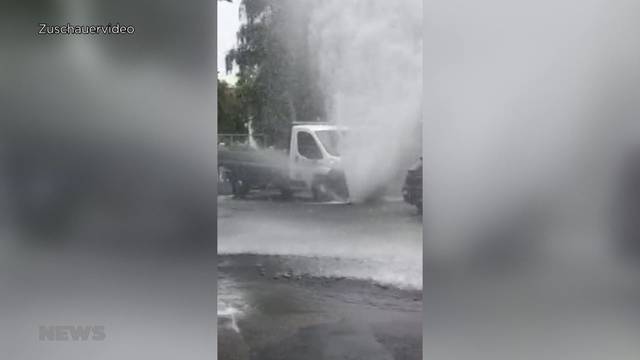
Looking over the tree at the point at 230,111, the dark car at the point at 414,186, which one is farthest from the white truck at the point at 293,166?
the dark car at the point at 414,186

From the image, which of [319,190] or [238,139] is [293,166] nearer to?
[319,190]

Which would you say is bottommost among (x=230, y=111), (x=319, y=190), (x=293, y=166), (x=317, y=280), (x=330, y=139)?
(x=317, y=280)

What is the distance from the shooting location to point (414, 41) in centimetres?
344

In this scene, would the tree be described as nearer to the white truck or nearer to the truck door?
the white truck

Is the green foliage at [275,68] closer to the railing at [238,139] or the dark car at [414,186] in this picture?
the railing at [238,139]

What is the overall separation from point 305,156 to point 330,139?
0.18 meters

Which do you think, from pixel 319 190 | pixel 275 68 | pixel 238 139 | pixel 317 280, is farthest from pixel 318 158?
pixel 317 280

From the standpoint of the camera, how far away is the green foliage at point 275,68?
3.48m

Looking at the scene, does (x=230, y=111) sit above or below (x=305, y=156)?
above

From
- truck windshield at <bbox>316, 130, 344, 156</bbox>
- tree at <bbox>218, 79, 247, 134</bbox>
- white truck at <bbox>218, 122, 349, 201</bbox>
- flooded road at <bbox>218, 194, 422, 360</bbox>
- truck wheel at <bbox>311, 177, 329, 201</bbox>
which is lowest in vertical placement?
flooded road at <bbox>218, 194, 422, 360</bbox>

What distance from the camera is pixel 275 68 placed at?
11.5 ft

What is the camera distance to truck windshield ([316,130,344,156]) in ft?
11.5

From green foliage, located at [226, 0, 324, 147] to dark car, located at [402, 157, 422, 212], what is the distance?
2.12 feet

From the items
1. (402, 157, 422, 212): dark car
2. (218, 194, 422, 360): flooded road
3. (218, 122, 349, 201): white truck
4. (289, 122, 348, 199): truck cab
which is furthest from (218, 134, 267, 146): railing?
(402, 157, 422, 212): dark car
